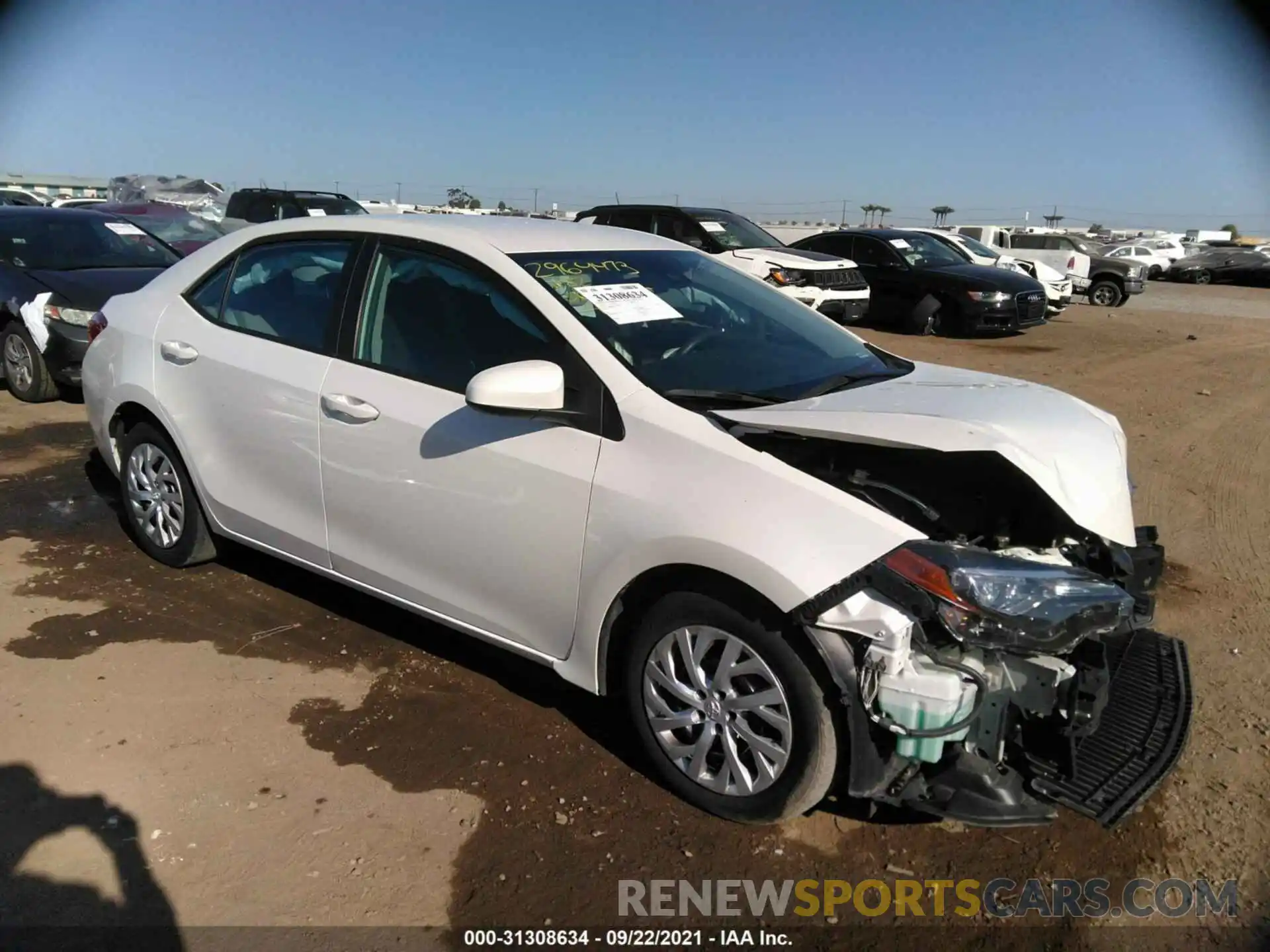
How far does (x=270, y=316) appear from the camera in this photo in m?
3.99

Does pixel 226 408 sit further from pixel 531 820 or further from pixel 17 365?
pixel 17 365

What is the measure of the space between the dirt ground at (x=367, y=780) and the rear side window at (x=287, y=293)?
1280 mm

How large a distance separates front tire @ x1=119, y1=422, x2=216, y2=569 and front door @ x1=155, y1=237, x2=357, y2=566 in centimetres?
23

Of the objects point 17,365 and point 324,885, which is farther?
point 17,365

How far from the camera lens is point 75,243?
8.45 metres

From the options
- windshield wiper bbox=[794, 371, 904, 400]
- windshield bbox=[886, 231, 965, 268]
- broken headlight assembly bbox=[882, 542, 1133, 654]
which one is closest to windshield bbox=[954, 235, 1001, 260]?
windshield bbox=[886, 231, 965, 268]

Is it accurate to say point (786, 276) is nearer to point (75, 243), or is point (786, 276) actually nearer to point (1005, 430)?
point (75, 243)

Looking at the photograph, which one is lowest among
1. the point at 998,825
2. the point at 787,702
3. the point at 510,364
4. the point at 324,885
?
the point at 324,885

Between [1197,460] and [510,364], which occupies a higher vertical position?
[510,364]

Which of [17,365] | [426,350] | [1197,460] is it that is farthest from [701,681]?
[17,365]

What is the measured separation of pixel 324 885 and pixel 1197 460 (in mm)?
6911

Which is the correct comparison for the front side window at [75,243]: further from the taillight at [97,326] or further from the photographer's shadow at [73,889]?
the photographer's shadow at [73,889]

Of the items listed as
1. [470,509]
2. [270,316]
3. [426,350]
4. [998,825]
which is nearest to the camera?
[998,825]

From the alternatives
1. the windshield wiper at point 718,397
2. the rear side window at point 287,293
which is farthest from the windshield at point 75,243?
the windshield wiper at point 718,397
